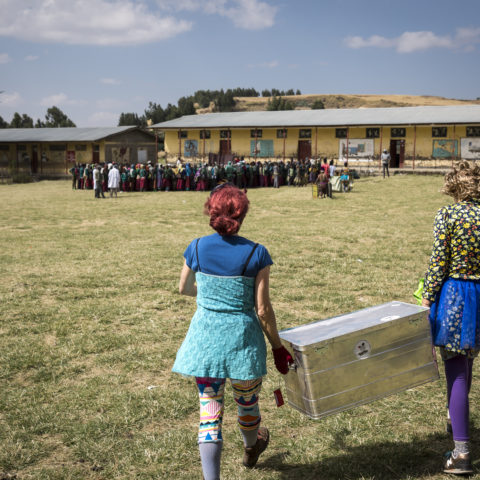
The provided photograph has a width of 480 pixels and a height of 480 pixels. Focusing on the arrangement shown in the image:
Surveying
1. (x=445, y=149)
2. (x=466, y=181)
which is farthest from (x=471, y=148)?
(x=466, y=181)

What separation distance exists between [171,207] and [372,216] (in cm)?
739

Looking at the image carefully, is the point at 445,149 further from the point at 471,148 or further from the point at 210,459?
the point at 210,459

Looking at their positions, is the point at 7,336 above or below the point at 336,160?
below

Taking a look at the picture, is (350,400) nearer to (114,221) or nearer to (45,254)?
(45,254)

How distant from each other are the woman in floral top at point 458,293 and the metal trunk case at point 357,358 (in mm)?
121

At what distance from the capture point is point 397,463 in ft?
11.1

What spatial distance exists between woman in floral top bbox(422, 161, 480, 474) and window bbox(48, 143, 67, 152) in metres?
45.4

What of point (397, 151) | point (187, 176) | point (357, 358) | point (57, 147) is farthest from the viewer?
point (57, 147)

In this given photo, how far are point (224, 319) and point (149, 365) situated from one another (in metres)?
2.41

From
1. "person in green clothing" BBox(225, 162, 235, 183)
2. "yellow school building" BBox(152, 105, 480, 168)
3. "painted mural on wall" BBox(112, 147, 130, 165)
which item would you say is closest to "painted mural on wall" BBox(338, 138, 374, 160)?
"yellow school building" BBox(152, 105, 480, 168)

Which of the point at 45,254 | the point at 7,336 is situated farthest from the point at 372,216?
the point at 7,336

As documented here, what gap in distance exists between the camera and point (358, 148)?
1553 inches

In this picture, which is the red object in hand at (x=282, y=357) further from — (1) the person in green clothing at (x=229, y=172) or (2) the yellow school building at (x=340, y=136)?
(2) the yellow school building at (x=340, y=136)

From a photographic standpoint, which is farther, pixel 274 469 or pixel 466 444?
pixel 274 469
